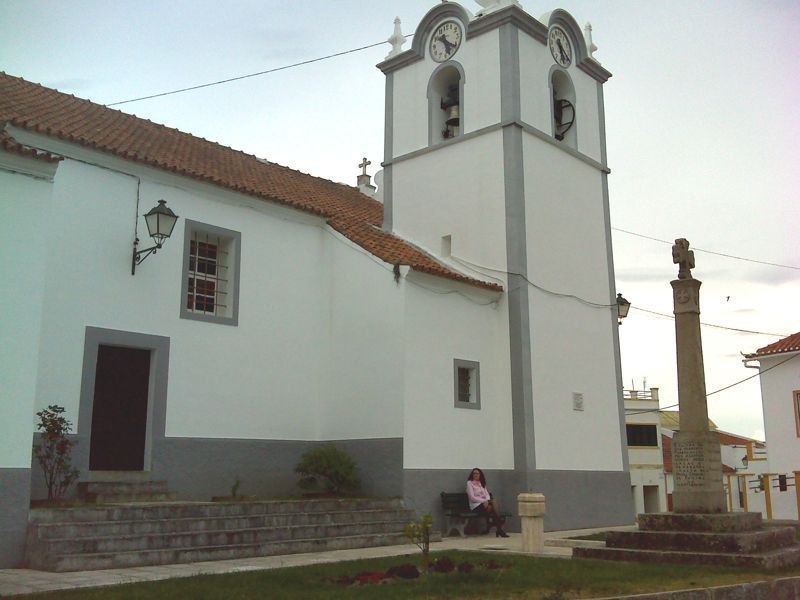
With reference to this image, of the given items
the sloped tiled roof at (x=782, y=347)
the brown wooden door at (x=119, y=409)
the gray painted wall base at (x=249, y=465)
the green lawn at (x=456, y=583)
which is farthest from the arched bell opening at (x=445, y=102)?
the sloped tiled roof at (x=782, y=347)

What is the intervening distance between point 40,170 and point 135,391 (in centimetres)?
433

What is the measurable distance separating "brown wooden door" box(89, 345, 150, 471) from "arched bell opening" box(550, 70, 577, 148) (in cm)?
1089

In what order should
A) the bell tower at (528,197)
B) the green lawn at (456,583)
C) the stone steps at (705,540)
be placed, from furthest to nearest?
the bell tower at (528,197), the stone steps at (705,540), the green lawn at (456,583)

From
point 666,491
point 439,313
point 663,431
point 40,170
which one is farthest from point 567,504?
point 663,431

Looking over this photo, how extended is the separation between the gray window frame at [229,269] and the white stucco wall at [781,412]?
20647 mm

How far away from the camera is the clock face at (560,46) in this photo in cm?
1886

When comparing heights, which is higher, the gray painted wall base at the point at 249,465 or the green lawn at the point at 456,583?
the gray painted wall base at the point at 249,465

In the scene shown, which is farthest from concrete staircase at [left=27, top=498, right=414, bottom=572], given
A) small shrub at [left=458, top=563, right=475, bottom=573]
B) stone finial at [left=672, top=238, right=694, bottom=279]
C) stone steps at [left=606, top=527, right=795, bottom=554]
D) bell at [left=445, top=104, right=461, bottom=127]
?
bell at [left=445, top=104, right=461, bottom=127]

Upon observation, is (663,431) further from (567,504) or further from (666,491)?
(567,504)

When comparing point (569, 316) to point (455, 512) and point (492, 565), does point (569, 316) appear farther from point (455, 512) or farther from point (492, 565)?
point (492, 565)

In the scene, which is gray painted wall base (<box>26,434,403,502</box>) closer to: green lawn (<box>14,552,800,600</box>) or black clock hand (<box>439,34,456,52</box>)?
green lawn (<box>14,552,800,600</box>)

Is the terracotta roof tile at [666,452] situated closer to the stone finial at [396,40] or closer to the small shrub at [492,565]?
the stone finial at [396,40]

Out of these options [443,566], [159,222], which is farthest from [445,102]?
[443,566]

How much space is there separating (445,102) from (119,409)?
10.1 metres
